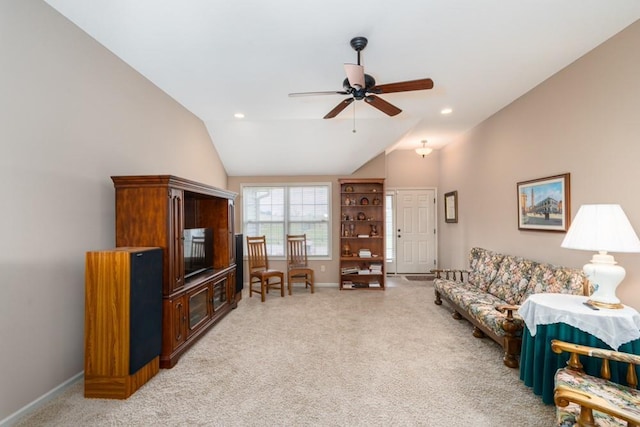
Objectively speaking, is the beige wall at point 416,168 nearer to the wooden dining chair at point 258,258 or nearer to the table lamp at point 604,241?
the wooden dining chair at point 258,258

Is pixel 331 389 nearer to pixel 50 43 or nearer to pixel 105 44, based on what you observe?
pixel 50 43

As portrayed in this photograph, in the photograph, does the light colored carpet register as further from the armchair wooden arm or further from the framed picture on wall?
the framed picture on wall

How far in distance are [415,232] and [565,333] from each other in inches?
176

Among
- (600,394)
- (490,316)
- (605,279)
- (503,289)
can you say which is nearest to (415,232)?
(503,289)

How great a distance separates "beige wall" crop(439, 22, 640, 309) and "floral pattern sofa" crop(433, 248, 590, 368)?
0.28 m

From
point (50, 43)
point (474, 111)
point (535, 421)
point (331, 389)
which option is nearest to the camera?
point (535, 421)

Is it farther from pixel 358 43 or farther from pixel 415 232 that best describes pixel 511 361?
pixel 415 232

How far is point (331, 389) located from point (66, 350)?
2129 mm

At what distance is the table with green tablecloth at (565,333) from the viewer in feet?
5.98

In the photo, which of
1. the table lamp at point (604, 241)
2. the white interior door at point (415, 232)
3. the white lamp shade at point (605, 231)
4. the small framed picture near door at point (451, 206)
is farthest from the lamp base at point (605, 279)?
the white interior door at point (415, 232)

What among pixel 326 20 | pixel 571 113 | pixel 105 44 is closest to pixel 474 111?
pixel 571 113

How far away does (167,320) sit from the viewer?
102 inches

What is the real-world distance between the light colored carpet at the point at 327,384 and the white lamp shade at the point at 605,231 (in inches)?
47.3

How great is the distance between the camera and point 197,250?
3.53 metres
